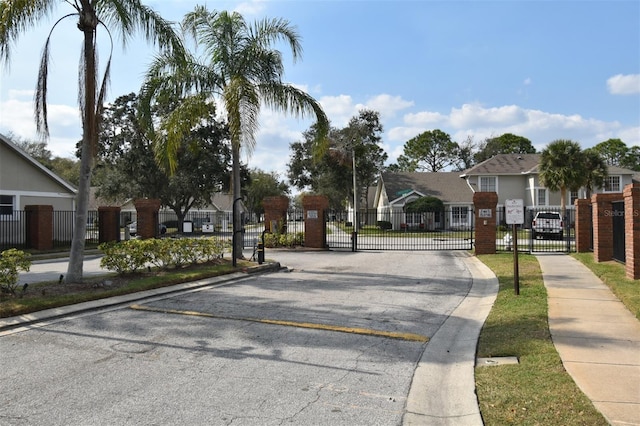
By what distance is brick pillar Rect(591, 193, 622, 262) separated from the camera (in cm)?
1427

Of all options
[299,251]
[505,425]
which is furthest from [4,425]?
[299,251]

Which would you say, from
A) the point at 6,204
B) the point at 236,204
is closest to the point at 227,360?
the point at 236,204

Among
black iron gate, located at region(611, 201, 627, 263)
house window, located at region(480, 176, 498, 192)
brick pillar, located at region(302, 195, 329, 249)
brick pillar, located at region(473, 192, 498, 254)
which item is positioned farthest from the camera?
house window, located at region(480, 176, 498, 192)

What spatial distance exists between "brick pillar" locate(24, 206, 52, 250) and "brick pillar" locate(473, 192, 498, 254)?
61.6ft

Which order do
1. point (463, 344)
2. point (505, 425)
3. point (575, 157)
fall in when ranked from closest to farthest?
point (505, 425), point (463, 344), point (575, 157)

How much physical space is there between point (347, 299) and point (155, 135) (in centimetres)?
850

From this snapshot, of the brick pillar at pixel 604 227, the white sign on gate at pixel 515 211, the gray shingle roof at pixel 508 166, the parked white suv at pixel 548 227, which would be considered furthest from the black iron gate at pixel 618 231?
the gray shingle roof at pixel 508 166

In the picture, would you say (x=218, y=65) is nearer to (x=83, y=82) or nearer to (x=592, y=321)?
(x=83, y=82)

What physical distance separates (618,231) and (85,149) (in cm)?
1391

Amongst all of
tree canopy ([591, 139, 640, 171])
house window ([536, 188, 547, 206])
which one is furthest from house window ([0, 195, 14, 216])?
tree canopy ([591, 139, 640, 171])

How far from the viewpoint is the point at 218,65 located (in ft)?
51.4

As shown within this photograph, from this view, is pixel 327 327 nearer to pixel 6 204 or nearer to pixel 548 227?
pixel 6 204

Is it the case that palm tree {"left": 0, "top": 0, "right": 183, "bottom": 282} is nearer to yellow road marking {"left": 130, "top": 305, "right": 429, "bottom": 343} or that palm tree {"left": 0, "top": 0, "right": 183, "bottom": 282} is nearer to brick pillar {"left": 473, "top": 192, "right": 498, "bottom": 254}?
yellow road marking {"left": 130, "top": 305, "right": 429, "bottom": 343}

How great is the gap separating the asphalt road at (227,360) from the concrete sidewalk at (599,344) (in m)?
1.74
